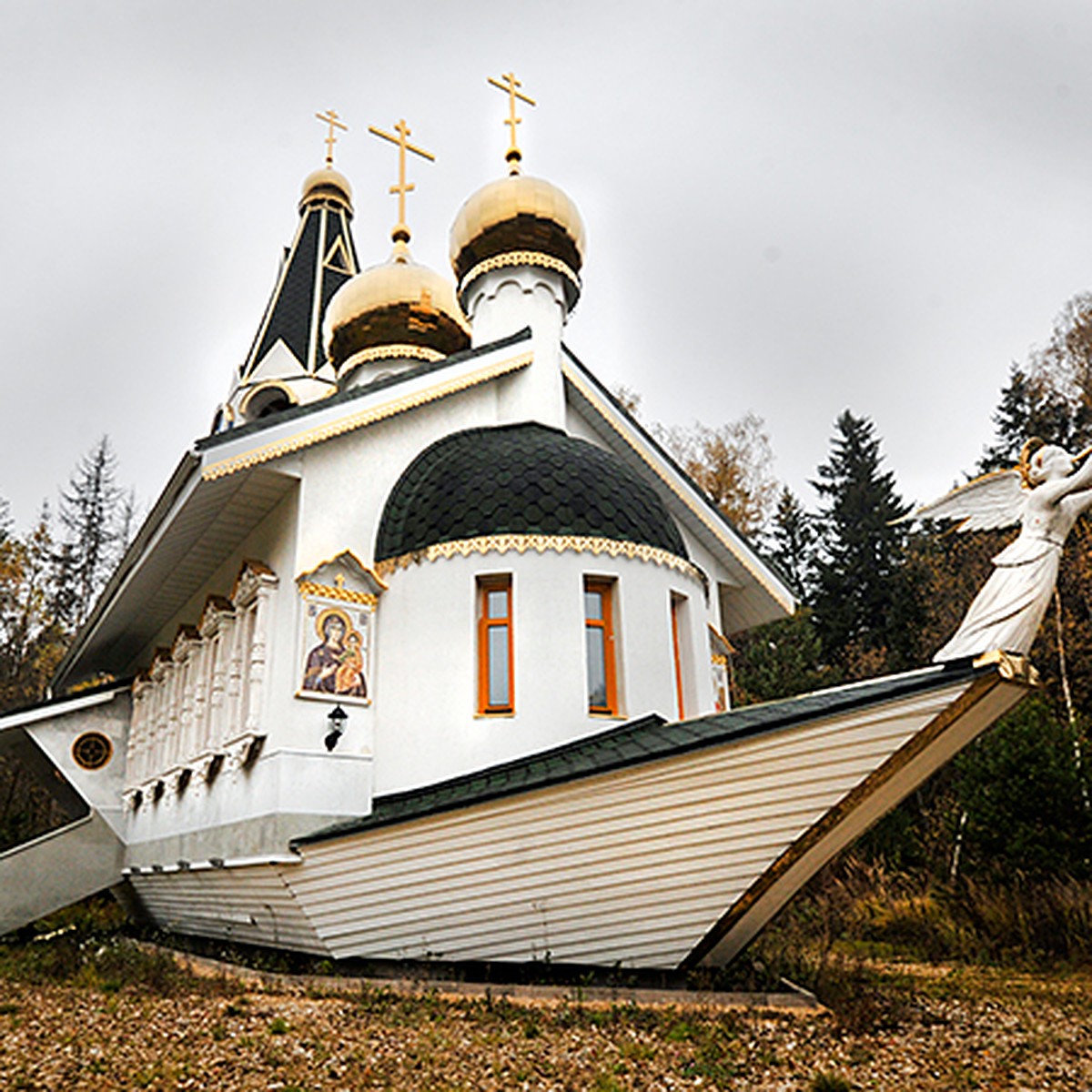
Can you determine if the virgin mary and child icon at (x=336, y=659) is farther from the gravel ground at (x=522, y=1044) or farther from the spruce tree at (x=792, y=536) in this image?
the spruce tree at (x=792, y=536)

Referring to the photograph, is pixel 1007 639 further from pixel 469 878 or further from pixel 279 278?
pixel 279 278

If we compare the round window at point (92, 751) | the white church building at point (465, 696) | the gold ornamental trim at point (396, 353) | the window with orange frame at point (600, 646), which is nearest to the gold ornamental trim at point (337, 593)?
the white church building at point (465, 696)

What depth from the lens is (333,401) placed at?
10.4 m

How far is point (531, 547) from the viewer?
982 cm

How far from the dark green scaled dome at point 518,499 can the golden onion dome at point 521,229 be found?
317cm

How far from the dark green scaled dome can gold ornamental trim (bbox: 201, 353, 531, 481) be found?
635 mm

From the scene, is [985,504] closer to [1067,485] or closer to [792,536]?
[1067,485]

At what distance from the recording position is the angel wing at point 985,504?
5.93m

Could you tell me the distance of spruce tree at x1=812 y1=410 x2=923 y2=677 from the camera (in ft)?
95.2

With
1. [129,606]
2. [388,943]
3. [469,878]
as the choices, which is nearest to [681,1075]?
[469,878]

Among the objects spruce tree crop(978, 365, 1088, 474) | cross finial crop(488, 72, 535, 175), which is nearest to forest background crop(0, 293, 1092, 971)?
spruce tree crop(978, 365, 1088, 474)

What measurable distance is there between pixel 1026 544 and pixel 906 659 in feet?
78.2

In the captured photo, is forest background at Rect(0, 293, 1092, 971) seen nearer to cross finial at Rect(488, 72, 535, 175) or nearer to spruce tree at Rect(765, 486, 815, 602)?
spruce tree at Rect(765, 486, 815, 602)

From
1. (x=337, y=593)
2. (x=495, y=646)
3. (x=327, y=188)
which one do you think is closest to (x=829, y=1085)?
(x=495, y=646)
